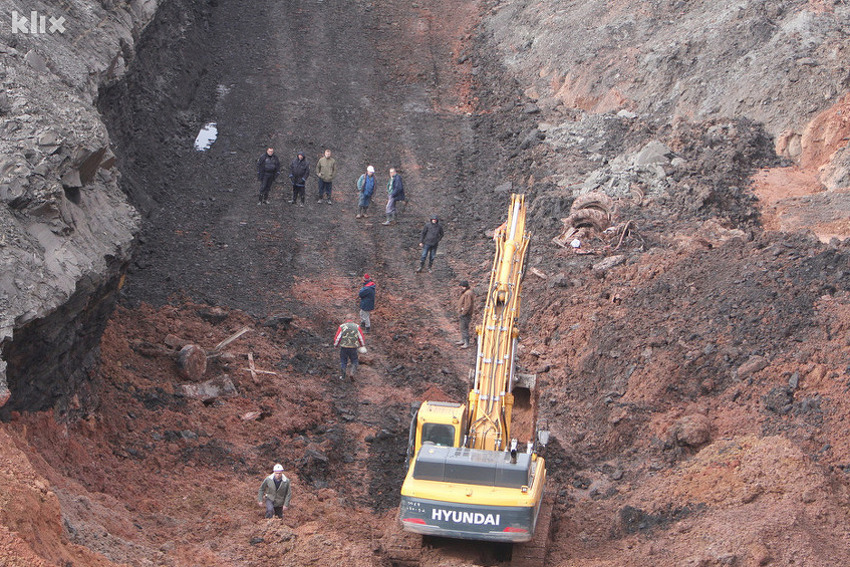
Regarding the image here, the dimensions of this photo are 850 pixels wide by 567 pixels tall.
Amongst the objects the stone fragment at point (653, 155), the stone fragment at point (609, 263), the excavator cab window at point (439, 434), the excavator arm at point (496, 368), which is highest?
the stone fragment at point (653, 155)

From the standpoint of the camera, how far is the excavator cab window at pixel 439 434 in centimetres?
1312

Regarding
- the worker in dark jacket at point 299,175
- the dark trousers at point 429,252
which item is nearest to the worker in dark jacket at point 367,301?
the dark trousers at point 429,252

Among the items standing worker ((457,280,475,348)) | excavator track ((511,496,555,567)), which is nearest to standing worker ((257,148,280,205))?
standing worker ((457,280,475,348))

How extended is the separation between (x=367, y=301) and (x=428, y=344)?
1479mm

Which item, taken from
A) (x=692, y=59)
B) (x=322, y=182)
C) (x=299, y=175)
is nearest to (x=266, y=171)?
(x=299, y=175)

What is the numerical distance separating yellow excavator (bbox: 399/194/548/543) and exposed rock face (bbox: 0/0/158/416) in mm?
4916

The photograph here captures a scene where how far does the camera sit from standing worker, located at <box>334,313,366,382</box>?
56.9 feet

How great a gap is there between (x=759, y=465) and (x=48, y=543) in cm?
933

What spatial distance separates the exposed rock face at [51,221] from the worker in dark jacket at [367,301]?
5036 millimetres

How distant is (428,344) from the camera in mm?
19469

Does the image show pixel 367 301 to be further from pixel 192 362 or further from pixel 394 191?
pixel 394 191

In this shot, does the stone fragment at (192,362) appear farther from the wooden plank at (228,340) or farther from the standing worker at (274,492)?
the standing worker at (274,492)

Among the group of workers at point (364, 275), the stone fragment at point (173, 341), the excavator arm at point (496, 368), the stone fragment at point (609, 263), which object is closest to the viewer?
the group of workers at point (364, 275)

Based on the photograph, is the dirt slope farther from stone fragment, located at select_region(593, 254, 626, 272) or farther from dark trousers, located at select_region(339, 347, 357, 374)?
dark trousers, located at select_region(339, 347, 357, 374)
